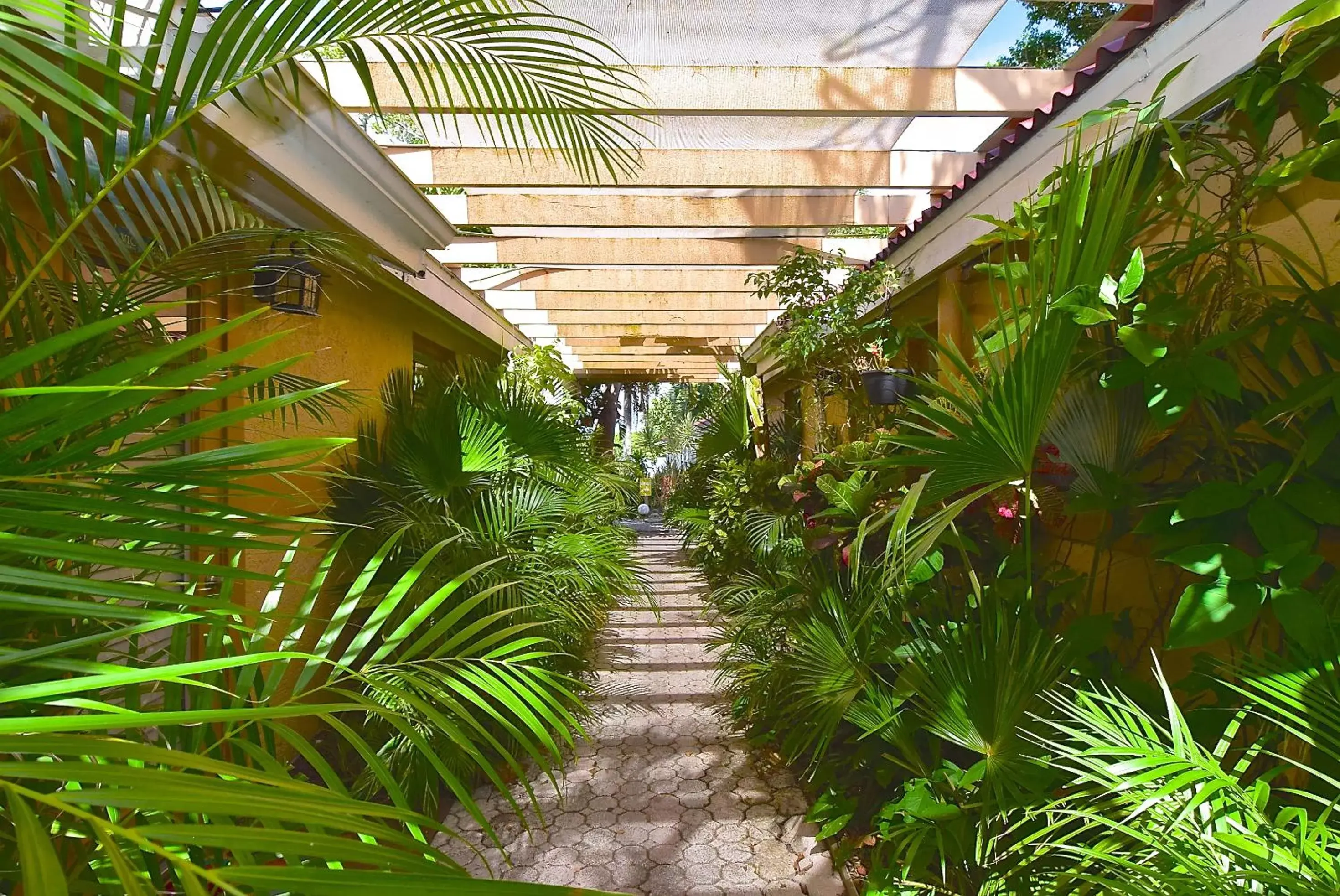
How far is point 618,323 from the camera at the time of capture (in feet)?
23.5

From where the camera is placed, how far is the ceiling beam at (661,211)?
3.94 m

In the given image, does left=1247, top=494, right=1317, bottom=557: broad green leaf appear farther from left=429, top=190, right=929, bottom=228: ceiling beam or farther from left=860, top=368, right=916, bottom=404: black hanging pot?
left=429, top=190, right=929, bottom=228: ceiling beam

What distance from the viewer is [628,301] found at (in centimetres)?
639

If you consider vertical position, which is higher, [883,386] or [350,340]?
[350,340]

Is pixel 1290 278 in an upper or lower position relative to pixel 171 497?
upper

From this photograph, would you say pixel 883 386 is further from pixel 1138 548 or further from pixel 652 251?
pixel 652 251

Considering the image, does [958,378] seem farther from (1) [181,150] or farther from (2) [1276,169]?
(1) [181,150]

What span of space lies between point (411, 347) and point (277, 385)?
3135 millimetres

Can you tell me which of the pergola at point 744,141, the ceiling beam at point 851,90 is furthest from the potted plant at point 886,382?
the ceiling beam at point 851,90

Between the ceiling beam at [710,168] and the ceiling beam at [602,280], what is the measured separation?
6.29ft

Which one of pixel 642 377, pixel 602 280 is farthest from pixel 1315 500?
pixel 642 377

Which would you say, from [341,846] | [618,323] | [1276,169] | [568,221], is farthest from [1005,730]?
[618,323]

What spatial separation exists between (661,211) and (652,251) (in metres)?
0.86

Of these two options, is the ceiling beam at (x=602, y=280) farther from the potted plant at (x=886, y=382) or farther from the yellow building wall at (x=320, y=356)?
the potted plant at (x=886, y=382)
